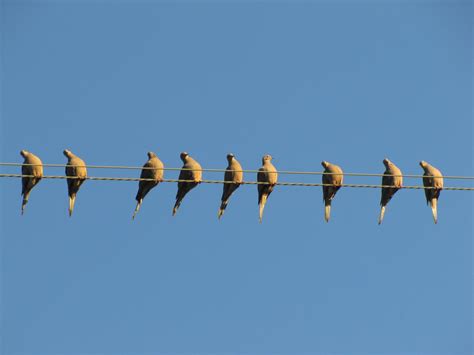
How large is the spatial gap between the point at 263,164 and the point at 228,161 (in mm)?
1041

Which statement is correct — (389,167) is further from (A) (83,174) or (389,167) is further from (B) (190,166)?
(A) (83,174)

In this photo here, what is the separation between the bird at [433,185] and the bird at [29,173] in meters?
7.28

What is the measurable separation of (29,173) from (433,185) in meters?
7.80

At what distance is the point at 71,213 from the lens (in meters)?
24.5

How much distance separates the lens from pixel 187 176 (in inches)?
1023

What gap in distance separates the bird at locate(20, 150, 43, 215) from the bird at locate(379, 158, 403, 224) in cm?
649

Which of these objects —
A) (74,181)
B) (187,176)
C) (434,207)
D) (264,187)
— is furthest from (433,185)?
(74,181)

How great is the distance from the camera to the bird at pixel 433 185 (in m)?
25.1

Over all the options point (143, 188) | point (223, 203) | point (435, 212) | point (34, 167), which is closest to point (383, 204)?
point (435, 212)

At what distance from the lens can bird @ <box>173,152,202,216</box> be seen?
25.4 m

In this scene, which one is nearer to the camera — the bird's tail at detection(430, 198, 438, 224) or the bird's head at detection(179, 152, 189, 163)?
the bird's tail at detection(430, 198, 438, 224)

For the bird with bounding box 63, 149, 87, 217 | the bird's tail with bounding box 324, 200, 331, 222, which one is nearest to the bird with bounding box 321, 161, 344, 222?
the bird's tail with bounding box 324, 200, 331, 222

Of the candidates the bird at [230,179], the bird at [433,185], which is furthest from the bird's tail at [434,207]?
the bird at [230,179]

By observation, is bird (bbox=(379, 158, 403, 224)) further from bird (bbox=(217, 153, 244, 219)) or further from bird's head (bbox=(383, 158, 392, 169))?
bird (bbox=(217, 153, 244, 219))
